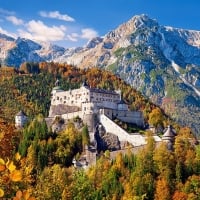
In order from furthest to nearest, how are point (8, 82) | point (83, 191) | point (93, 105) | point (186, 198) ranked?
point (8, 82) < point (93, 105) < point (186, 198) < point (83, 191)

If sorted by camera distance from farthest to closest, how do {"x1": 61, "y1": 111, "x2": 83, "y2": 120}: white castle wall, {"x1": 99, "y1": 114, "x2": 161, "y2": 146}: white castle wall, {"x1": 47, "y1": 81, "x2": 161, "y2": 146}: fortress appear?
{"x1": 61, "y1": 111, "x2": 83, "y2": 120}: white castle wall, {"x1": 47, "y1": 81, "x2": 161, "y2": 146}: fortress, {"x1": 99, "y1": 114, "x2": 161, "y2": 146}: white castle wall

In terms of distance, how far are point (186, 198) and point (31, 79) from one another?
109575 millimetres

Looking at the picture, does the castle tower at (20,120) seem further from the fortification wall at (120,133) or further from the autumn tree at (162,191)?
the autumn tree at (162,191)

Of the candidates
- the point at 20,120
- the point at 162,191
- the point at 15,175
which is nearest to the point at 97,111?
the point at 20,120

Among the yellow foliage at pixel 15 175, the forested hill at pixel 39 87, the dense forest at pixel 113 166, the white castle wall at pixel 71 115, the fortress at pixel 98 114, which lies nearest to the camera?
the yellow foliage at pixel 15 175

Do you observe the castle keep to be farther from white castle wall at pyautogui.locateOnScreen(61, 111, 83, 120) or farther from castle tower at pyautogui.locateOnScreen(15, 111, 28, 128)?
castle tower at pyautogui.locateOnScreen(15, 111, 28, 128)

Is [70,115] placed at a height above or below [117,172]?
above

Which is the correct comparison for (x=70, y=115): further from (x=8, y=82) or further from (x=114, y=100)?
(x=8, y=82)

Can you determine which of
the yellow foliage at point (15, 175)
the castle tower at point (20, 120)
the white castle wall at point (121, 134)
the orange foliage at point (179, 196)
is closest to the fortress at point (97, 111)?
the white castle wall at point (121, 134)

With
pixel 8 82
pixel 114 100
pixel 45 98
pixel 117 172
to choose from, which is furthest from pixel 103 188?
pixel 8 82

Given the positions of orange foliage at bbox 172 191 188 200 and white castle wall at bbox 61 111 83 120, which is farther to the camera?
white castle wall at bbox 61 111 83 120

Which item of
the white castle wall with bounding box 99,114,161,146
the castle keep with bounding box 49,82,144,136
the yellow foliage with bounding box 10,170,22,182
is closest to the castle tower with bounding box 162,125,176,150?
the white castle wall with bounding box 99,114,161,146

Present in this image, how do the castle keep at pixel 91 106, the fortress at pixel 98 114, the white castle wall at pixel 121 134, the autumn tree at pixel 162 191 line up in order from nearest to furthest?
the autumn tree at pixel 162 191
the white castle wall at pixel 121 134
the fortress at pixel 98 114
the castle keep at pixel 91 106

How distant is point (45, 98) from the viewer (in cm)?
15975
